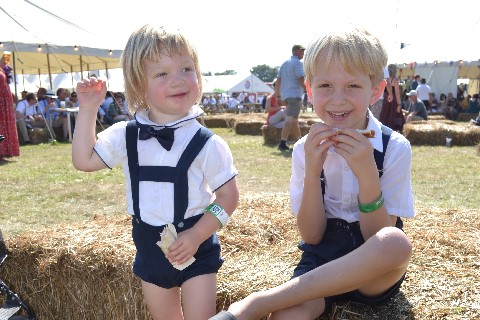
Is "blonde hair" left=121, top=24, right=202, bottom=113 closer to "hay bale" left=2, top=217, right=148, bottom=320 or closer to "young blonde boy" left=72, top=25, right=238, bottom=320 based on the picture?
"young blonde boy" left=72, top=25, right=238, bottom=320

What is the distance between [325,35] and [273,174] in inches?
185

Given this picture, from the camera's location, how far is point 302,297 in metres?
1.74

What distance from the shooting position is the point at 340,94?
6.14 ft

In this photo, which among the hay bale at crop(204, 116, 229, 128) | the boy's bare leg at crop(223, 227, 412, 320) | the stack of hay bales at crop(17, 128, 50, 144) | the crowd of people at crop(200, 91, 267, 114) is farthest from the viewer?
the crowd of people at crop(200, 91, 267, 114)

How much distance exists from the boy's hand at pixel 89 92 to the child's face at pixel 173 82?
0.69 feet

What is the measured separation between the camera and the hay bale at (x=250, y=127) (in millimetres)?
14336

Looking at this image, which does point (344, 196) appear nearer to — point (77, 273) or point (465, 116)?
point (77, 273)

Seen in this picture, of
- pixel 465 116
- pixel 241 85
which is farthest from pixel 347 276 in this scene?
pixel 241 85

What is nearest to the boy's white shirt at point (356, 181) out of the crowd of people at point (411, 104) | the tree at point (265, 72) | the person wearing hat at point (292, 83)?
the crowd of people at point (411, 104)

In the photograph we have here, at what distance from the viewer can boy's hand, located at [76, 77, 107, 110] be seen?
197 cm

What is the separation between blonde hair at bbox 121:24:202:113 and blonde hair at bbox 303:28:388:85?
468 millimetres

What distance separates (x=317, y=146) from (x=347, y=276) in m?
0.47

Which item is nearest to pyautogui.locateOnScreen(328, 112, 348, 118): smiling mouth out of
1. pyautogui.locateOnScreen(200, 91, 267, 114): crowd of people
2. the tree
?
pyautogui.locateOnScreen(200, 91, 267, 114): crowd of people

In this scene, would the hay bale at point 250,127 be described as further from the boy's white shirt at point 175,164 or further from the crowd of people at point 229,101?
the crowd of people at point 229,101
